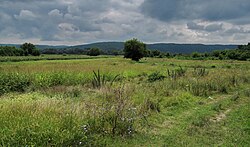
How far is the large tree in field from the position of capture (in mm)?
66812

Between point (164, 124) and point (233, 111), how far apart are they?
381cm

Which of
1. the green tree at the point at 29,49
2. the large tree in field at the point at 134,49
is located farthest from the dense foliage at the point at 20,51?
the large tree in field at the point at 134,49

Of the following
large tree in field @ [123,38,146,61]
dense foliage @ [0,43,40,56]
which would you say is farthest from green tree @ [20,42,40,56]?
large tree in field @ [123,38,146,61]

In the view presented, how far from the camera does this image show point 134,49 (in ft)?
221

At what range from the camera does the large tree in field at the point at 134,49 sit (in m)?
66.8

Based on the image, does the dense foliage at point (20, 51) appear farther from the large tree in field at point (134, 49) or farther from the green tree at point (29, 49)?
the large tree in field at point (134, 49)

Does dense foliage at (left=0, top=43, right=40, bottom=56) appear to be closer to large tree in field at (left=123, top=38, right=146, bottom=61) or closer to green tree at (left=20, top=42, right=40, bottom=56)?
green tree at (left=20, top=42, right=40, bottom=56)

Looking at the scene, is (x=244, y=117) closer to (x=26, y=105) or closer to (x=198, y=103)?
(x=198, y=103)

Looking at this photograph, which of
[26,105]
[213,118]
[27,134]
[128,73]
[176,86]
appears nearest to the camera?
[27,134]

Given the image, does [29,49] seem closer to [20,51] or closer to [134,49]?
[20,51]

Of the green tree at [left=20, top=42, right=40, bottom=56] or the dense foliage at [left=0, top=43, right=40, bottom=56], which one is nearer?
the dense foliage at [left=0, top=43, right=40, bottom=56]

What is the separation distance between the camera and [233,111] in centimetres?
1115

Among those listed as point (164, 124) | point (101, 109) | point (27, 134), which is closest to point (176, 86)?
point (164, 124)

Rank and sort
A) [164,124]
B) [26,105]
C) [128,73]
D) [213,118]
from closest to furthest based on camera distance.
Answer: [26,105] → [164,124] → [213,118] → [128,73]
